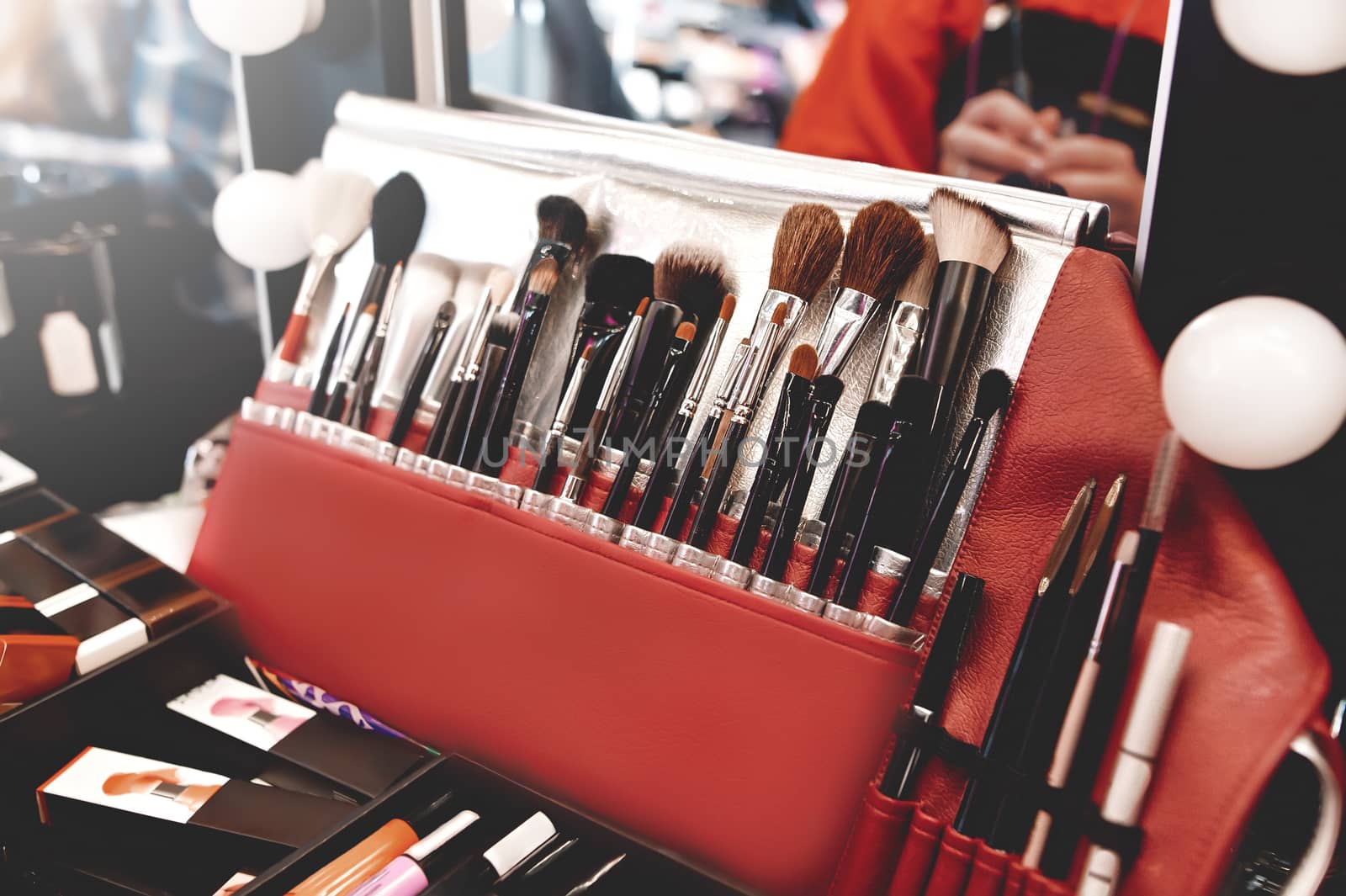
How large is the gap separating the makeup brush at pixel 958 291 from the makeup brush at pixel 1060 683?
0.11 meters

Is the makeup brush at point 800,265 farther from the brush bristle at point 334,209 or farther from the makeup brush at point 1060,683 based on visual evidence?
the brush bristle at point 334,209

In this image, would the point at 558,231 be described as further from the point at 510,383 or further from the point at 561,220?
the point at 510,383

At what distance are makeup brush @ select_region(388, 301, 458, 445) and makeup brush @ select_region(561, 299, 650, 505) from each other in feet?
0.47

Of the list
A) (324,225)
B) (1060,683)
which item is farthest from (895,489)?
(324,225)

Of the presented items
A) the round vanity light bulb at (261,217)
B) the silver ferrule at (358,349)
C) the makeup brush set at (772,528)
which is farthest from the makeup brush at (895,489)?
the round vanity light bulb at (261,217)

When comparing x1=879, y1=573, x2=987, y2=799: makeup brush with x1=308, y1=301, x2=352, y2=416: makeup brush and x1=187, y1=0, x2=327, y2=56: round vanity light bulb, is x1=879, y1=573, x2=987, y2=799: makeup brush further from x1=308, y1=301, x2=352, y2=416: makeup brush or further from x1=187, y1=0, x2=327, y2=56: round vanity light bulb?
x1=187, y1=0, x2=327, y2=56: round vanity light bulb

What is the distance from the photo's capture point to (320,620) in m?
0.65

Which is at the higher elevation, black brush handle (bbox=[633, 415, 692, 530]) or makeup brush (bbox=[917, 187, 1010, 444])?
makeup brush (bbox=[917, 187, 1010, 444])

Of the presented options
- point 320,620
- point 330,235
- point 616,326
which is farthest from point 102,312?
point 616,326

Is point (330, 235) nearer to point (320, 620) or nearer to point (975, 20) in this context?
point (320, 620)

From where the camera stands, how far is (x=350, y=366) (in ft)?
2.25

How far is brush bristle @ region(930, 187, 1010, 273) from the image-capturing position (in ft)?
1.65

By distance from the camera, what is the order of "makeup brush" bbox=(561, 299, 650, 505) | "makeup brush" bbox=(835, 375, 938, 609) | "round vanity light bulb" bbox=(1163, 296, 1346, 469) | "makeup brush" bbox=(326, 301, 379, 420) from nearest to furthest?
"round vanity light bulb" bbox=(1163, 296, 1346, 469) → "makeup brush" bbox=(835, 375, 938, 609) → "makeup brush" bbox=(561, 299, 650, 505) → "makeup brush" bbox=(326, 301, 379, 420)

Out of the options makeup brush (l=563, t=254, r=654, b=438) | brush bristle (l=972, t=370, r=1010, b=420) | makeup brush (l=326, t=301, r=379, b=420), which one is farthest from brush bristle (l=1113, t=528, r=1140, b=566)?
makeup brush (l=326, t=301, r=379, b=420)
